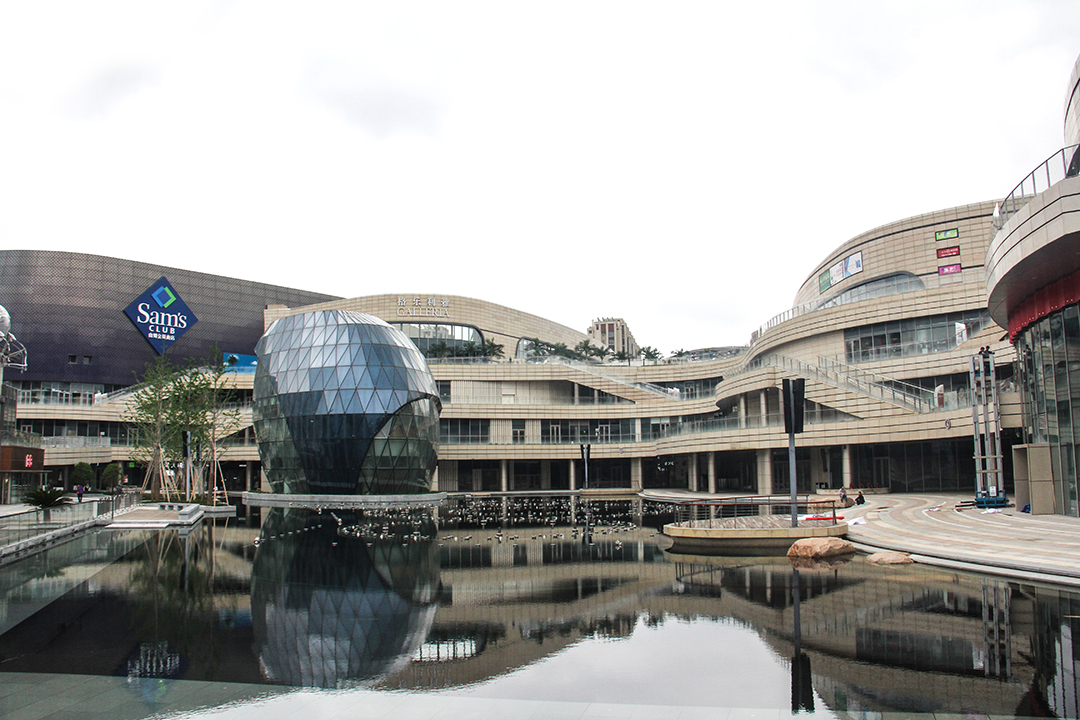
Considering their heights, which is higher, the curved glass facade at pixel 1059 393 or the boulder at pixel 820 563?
the curved glass facade at pixel 1059 393

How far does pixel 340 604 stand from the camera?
43.7 feet

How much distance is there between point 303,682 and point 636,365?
207 feet

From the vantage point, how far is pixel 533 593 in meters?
14.3

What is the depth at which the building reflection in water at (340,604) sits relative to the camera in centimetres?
947

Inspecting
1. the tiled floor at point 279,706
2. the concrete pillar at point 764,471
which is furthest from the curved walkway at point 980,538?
the concrete pillar at point 764,471

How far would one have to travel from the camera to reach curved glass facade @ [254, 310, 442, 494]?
45.1 meters

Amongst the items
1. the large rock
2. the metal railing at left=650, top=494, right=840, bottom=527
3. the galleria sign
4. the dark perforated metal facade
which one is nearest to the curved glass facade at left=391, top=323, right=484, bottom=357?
the galleria sign

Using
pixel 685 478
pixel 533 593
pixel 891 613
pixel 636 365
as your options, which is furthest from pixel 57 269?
pixel 891 613

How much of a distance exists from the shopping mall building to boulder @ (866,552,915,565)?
32.0ft

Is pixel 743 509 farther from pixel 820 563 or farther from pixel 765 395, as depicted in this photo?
pixel 765 395

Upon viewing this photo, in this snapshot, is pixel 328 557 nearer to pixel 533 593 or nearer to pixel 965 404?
pixel 533 593

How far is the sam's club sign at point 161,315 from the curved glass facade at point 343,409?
41116 mm

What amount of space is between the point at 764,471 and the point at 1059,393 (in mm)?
22890

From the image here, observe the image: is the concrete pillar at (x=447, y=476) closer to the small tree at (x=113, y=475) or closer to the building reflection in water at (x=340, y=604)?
the small tree at (x=113, y=475)
